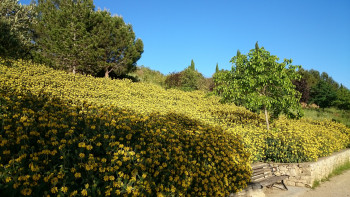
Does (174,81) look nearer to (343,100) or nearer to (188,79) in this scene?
(188,79)

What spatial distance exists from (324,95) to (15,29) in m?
32.4

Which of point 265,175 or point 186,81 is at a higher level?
point 186,81

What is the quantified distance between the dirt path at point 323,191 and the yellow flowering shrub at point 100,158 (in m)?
2.20

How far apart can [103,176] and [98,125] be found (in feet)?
3.66

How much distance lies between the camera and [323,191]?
6641 millimetres

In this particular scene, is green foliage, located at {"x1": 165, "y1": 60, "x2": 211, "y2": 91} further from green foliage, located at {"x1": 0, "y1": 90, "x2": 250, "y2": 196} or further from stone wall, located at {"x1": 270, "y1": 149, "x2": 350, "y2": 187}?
green foliage, located at {"x1": 0, "y1": 90, "x2": 250, "y2": 196}

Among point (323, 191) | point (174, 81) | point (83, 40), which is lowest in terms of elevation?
point (323, 191)

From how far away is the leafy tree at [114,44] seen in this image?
54.4 ft

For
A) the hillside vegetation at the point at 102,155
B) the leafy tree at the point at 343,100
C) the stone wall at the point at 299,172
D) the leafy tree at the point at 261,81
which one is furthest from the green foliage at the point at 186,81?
the hillside vegetation at the point at 102,155

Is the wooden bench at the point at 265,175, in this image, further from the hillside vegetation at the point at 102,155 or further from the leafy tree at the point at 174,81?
the leafy tree at the point at 174,81

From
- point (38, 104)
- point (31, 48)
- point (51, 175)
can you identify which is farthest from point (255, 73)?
point (31, 48)

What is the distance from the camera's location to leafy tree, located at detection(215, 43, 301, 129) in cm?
831

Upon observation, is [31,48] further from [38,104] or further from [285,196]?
[285,196]

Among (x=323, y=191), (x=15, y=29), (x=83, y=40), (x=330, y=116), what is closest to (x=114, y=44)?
(x=83, y=40)
